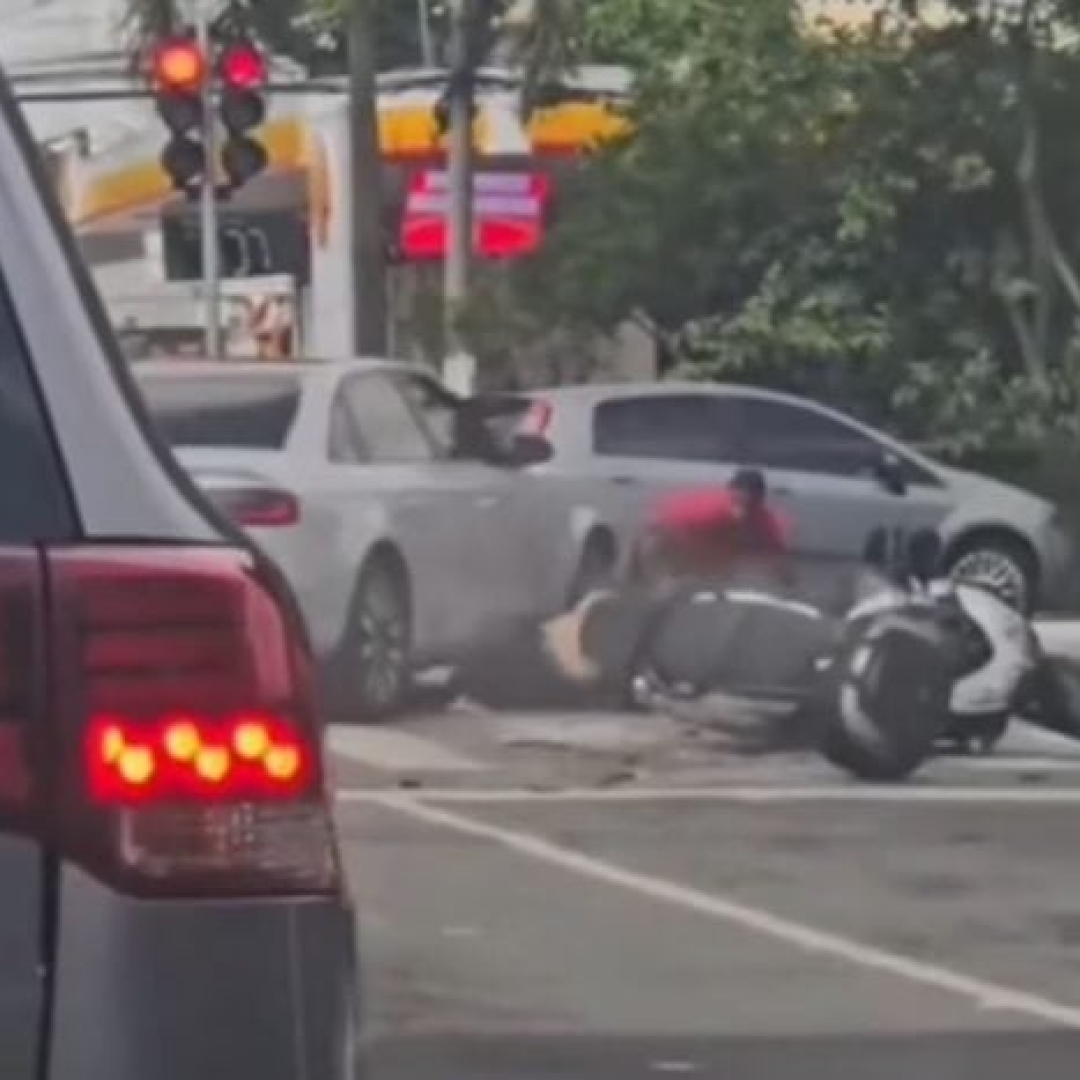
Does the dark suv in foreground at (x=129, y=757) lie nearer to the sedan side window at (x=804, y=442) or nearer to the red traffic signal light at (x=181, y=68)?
the sedan side window at (x=804, y=442)

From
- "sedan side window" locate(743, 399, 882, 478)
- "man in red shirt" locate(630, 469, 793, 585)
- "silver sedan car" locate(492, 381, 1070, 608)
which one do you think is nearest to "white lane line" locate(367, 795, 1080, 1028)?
"man in red shirt" locate(630, 469, 793, 585)

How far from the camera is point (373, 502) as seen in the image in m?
19.2

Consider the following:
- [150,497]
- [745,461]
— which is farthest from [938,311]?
[150,497]

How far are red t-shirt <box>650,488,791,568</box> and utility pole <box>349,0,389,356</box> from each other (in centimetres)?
1129

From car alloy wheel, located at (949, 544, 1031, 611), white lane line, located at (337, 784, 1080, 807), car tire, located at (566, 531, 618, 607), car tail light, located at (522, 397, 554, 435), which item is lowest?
car alloy wheel, located at (949, 544, 1031, 611)

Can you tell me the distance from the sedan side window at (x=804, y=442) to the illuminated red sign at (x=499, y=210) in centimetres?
889

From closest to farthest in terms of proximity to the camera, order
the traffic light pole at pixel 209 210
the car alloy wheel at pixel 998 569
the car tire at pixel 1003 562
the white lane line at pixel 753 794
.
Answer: the white lane line at pixel 753 794, the car alloy wheel at pixel 998 569, the car tire at pixel 1003 562, the traffic light pole at pixel 209 210

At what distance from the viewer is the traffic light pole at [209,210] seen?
2848cm

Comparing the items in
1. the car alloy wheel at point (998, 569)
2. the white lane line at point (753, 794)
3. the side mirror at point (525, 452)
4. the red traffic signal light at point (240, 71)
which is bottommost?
the car alloy wheel at point (998, 569)

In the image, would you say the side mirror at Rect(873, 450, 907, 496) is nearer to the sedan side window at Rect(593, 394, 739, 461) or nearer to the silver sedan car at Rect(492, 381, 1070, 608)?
the silver sedan car at Rect(492, 381, 1070, 608)

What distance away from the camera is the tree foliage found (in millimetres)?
31375

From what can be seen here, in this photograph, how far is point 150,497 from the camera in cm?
381

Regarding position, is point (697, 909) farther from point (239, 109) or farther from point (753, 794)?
point (239, 109)

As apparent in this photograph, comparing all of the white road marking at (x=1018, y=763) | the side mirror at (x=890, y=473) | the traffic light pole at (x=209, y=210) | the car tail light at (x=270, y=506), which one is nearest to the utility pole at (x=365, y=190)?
the traffic light pole at (x=209, y=210)
